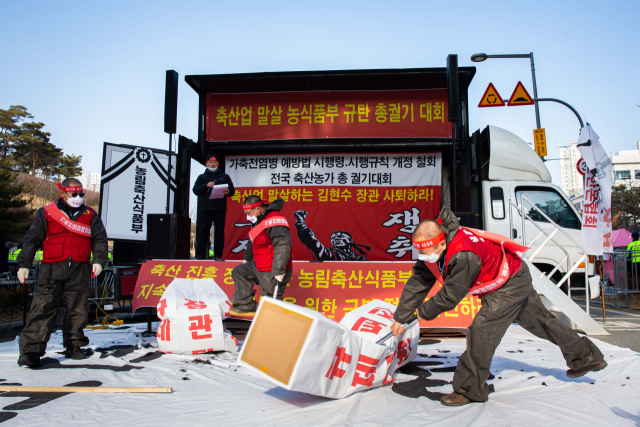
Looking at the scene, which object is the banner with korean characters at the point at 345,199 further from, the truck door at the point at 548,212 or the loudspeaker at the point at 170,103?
the loudspeaker at the point at 170,103

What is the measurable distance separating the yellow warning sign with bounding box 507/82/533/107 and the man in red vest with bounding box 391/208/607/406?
804 cm

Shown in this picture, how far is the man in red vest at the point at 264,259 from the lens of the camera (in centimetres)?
445

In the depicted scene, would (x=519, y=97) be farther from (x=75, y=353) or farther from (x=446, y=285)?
(x=75, y=353)

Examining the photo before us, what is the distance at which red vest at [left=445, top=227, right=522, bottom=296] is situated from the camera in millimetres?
2678

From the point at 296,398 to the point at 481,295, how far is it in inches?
60.2

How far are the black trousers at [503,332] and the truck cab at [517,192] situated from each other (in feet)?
11.6

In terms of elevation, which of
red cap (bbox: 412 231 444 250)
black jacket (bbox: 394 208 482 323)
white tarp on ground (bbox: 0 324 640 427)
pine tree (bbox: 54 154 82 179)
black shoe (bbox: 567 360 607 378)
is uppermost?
pine tree (bbox: 54 154 82 179)

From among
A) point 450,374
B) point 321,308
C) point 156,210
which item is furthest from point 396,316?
point 156,210

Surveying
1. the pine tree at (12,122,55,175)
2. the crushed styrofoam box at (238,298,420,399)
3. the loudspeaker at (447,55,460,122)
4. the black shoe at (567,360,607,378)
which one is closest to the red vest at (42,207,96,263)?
the crushed styrofoam box at (238,298,420,399)

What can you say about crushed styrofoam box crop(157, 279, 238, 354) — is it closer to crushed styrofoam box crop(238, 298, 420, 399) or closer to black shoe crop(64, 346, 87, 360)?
black shoe crop(64, 346, 87, 360)

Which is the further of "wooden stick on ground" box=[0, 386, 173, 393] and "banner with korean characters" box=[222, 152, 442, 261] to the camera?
"banner with korean characters" box=[222, 152, 442, 261]

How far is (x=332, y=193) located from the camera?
7891mm

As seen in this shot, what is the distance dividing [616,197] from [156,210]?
125 ft

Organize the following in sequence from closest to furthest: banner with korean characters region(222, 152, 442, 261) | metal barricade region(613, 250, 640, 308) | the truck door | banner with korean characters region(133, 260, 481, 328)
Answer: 1. banner with korean characters region(133, 260, 481, 328)
2. the truck door
3. banner with korean characters region(222, 152, 442, 261)
4. metal barricade region(613, 250, 640, 308)
